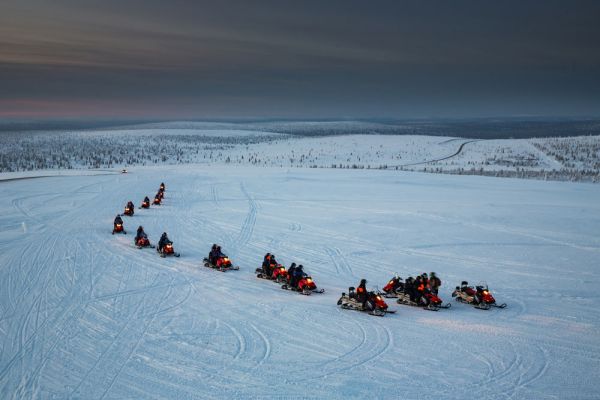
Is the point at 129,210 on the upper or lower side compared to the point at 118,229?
upper

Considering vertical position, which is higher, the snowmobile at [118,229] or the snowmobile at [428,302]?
the snowmobile at [428,302]

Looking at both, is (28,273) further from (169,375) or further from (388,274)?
(388,274)

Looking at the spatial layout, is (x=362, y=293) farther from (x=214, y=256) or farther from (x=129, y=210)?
(x=129, y=210)

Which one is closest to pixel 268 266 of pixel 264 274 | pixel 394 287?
pixel 264 274

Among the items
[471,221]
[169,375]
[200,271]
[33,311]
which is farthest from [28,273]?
[471,221]

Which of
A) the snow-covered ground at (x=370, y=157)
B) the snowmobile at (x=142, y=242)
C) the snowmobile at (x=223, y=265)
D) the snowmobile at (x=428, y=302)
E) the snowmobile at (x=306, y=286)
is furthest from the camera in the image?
the snow-covered ground at (x=370, y=157)

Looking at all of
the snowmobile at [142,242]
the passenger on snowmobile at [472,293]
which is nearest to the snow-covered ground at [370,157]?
the passenger on snowmobile at [472,293]

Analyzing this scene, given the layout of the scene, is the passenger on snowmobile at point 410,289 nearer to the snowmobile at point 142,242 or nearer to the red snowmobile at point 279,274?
the red snowmobile at point 279,274

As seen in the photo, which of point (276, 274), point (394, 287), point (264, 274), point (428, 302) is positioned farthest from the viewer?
point (264, 274)
